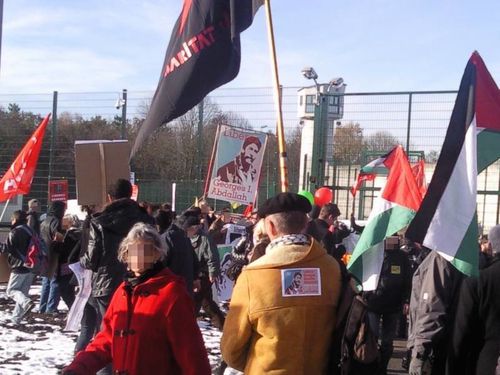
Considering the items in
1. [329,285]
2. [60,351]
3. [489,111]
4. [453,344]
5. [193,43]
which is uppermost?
[193,43]

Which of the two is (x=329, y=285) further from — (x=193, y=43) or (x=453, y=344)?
(x=193, y=43)

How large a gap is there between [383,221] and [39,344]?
15.8 feet

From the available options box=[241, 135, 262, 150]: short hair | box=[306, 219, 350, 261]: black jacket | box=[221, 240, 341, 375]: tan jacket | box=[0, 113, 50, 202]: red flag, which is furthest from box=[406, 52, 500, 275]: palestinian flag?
box=[0, 113, 50, 202]: red flag

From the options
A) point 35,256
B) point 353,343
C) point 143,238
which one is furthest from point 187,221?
point 353,343

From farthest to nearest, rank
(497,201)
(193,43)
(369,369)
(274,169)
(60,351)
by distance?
(274,169), (497,201), (60,351), (193,43), (369,369)

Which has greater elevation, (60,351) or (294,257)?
(294,257)

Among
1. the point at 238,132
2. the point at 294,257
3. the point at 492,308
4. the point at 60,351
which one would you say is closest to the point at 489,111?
the point at 492,308

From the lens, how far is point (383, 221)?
5.98 meters

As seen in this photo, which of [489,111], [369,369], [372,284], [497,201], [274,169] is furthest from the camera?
[274,169]

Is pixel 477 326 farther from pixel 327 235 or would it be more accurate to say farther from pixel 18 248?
pixel 18 248

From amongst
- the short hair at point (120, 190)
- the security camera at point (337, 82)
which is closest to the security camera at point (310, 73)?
the security camera at point (337, 82)

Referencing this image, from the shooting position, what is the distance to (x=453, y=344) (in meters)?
4.21

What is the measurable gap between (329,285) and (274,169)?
13.7m

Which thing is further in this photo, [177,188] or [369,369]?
[177,188]
